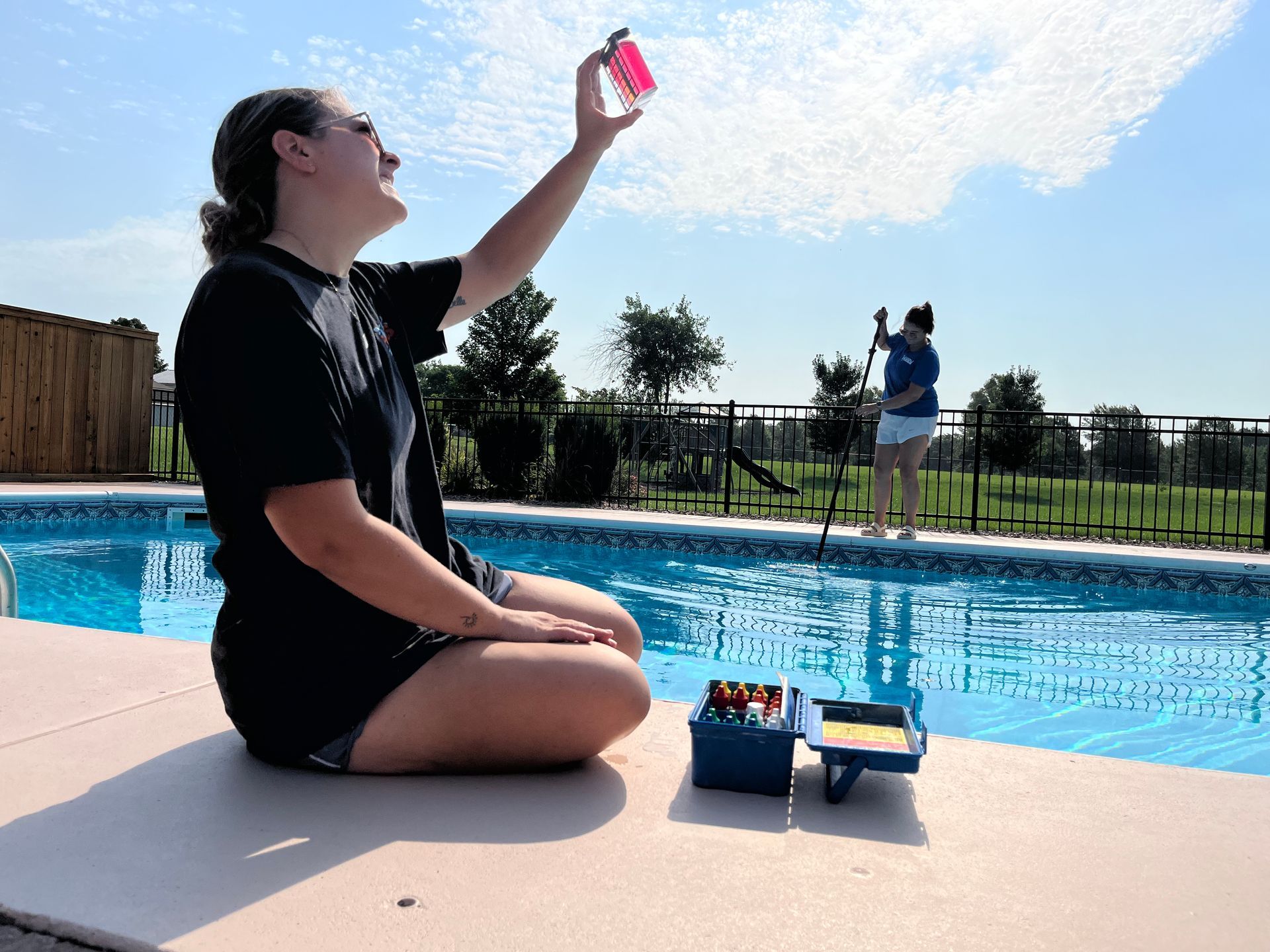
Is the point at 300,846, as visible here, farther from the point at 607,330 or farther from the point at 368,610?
the point at 607,330

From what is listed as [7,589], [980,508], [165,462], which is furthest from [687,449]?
[7,589]

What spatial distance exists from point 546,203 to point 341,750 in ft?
4.15

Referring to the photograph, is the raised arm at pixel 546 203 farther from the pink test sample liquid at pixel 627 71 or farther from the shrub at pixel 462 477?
the shrub at pixel 462 477

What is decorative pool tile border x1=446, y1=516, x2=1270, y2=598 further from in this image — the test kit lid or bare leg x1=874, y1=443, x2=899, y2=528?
the test kit lid

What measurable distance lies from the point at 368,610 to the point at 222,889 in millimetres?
467

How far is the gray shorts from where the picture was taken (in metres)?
1.53

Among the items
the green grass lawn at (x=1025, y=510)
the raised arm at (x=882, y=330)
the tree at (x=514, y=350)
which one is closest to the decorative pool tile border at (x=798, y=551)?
the green grass lawn at (x=1025, y=510)

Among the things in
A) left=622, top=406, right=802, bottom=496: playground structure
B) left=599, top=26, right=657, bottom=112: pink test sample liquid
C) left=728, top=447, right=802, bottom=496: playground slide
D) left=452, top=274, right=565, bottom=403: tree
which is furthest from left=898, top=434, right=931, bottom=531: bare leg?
left=452, top=274, right=565, bottom=403: tree

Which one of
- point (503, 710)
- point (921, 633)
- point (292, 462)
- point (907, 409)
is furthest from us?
point (907, 409)

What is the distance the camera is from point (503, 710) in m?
1.50

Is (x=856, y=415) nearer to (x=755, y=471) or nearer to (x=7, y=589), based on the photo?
(x=755, y=471)

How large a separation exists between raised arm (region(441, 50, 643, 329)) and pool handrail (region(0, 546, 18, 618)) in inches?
86.7

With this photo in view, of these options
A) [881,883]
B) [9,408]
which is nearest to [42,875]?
[881,883]

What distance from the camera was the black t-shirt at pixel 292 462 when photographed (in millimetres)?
1277
